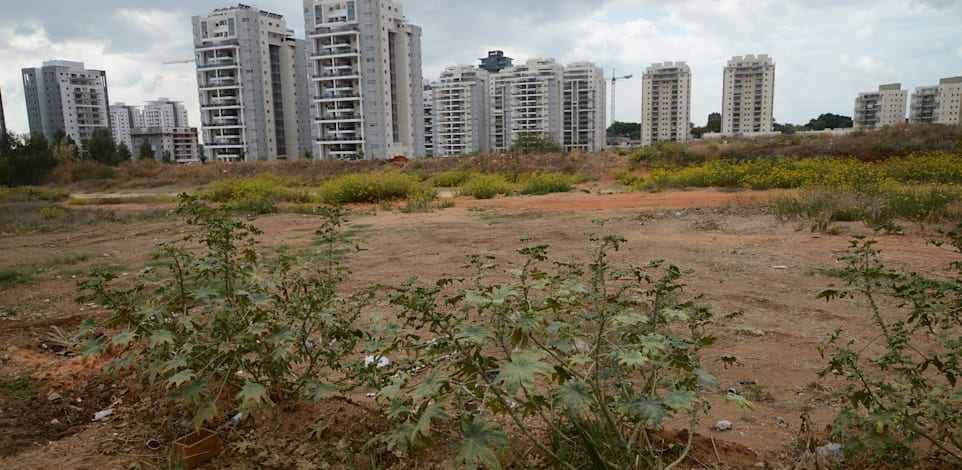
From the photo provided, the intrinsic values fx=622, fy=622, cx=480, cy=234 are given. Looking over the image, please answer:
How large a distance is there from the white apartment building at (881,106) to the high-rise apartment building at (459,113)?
51.7 meters

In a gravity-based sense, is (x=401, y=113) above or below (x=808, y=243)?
above

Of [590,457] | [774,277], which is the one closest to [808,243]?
[774,277]

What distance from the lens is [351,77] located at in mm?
56031

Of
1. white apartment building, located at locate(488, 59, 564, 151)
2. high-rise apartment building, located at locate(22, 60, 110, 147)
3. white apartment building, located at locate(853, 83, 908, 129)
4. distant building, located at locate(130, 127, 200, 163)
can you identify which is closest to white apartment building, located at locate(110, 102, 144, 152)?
distant building, located at locate(130, 127, 200, 163)

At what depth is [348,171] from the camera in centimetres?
3700

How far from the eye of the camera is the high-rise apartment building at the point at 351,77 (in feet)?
184

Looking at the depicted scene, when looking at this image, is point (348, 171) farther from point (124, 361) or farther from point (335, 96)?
point (124, 361)

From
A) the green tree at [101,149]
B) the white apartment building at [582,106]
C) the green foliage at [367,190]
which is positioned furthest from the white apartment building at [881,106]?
the green tree at [101,149]

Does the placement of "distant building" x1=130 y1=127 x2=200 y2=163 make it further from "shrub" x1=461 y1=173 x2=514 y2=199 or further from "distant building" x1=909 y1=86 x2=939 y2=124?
"distant building" x1=909 y1=86 x2=939 y2=124

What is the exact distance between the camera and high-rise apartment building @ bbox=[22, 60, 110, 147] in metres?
85.4

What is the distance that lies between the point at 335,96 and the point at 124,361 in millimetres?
57256

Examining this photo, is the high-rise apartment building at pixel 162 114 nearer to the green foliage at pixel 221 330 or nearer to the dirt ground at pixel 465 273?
the dirt ground at pixel 465 273

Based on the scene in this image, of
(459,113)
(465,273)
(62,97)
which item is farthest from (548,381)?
(62,97)

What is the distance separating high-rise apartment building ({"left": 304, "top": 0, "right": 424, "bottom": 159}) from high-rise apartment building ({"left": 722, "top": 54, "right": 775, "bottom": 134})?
5118 cm
